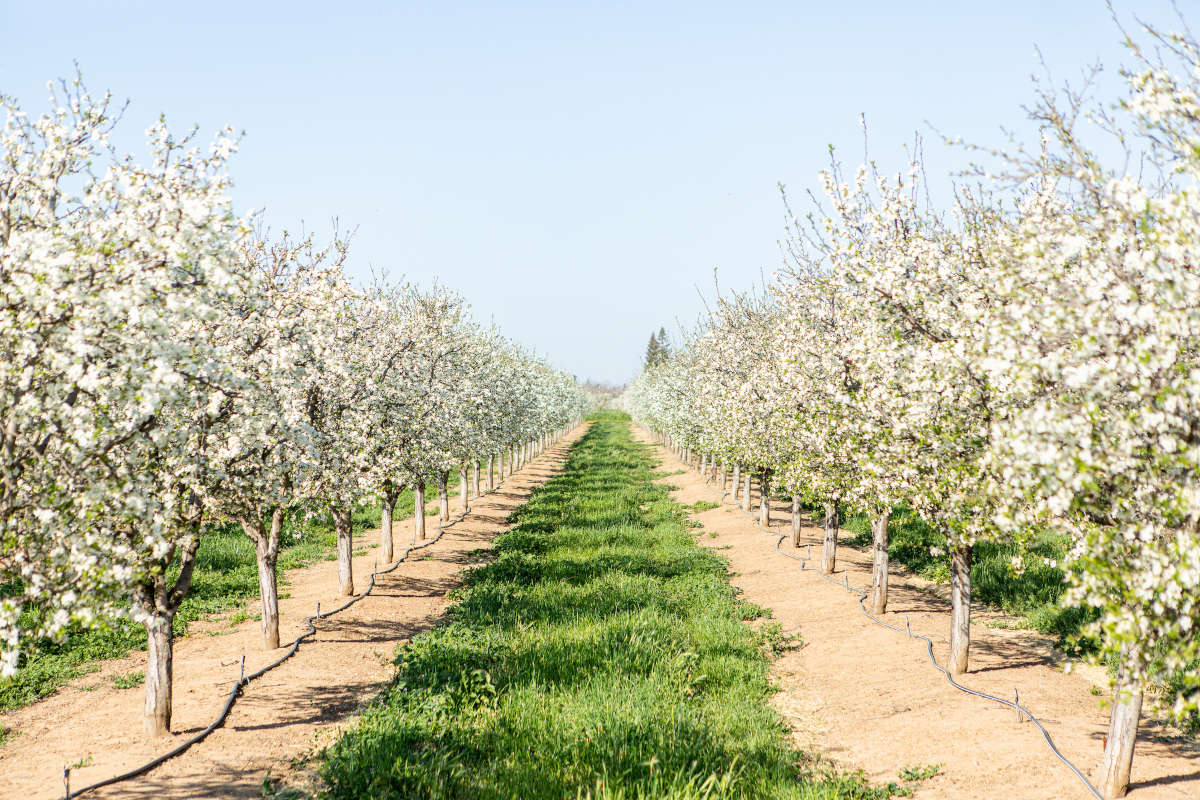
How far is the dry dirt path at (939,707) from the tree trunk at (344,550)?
35.5 ft

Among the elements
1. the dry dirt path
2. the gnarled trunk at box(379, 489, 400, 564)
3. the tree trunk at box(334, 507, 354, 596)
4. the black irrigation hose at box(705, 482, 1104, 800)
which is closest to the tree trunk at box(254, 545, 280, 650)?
the tree trunk at box(334, 507, 354, 596)

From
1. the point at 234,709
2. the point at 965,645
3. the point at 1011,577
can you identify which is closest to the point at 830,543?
the point at 1011,577

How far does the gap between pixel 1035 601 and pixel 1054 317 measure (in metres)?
13.8

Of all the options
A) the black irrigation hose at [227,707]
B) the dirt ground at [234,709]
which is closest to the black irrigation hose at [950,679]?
the dirt ground at [234,709]

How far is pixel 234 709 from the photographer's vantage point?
40.5ft

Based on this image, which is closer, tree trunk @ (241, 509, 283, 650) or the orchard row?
the orchard row

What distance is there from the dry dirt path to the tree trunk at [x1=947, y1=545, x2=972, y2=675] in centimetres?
35

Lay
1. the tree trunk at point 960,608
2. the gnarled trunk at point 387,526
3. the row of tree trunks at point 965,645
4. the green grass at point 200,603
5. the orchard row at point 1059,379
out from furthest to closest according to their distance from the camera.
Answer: the gnarled trunk at point 387,526 < the green grass at point 200,603 < the tree trunk at point 960,608 < the row of tree trunks at point 965,645 < the orchard row at point 1059,379

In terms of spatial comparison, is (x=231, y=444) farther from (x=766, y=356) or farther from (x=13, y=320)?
(x=766, y=356)

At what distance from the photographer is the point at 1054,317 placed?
6711 mm

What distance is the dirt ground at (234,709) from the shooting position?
9.92 m

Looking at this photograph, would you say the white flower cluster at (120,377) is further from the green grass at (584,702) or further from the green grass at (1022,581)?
the green grass at (1022,581)

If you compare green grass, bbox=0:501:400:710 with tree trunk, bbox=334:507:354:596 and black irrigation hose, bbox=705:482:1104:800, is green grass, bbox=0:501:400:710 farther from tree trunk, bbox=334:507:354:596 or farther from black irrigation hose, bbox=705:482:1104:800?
black irrigation hose, bbox=705:482:1104:800

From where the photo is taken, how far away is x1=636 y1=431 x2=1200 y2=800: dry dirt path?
9.42 m
